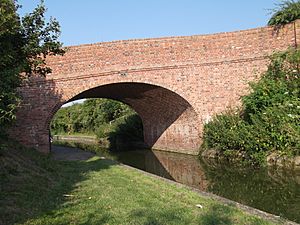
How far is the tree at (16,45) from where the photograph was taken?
4.96 metres

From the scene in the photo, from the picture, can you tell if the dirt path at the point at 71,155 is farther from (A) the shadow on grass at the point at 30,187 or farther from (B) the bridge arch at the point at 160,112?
(A) the shadow on grass at the point at 30,187

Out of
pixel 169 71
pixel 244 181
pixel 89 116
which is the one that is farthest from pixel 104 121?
pixel 244 181

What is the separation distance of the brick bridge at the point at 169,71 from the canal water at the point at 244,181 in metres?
2.52

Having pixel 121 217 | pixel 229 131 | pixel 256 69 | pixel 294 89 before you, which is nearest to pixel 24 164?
pixel 121 217

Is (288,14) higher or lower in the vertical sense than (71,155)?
higher

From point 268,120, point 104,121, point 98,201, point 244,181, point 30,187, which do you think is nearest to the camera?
point 98,201

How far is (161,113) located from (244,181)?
8531mm

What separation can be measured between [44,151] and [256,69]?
834 cm

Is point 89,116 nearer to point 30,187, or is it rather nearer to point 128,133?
point 128,133

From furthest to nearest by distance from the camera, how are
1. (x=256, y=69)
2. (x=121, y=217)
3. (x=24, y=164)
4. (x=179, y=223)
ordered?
(x=256, y=69)
(x=24, y=164)
(x=121, y=217)
(x=179, y=223)

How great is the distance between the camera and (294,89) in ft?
33.2

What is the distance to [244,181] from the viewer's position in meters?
8.33

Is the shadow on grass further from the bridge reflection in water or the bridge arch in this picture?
the bridge arch

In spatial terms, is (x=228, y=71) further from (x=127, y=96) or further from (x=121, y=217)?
(x=121, y=217)
